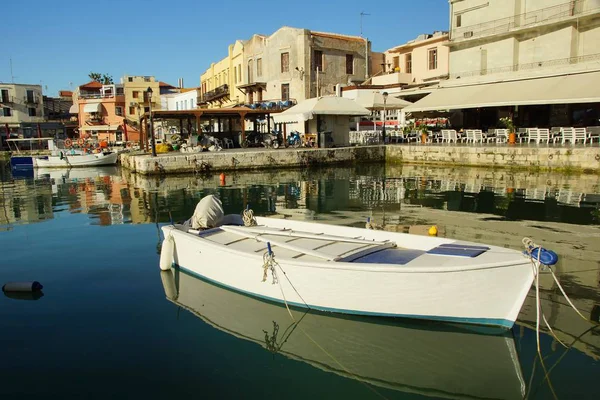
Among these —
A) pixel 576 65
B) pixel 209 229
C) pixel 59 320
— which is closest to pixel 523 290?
pixel 209 229

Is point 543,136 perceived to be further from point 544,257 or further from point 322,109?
point 544,257

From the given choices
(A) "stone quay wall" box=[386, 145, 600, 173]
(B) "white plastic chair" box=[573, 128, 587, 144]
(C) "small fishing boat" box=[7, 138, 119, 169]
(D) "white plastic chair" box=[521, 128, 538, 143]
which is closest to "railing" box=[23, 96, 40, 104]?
(C) "small fishing boat" box=[7, 138, 119, 169]

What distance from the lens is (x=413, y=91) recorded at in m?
31.2

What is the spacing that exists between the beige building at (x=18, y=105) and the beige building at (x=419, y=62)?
145ft

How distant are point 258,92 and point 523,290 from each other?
125ft

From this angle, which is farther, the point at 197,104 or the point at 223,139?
the point at 197,104

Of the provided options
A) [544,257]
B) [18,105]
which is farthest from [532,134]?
[18,105]

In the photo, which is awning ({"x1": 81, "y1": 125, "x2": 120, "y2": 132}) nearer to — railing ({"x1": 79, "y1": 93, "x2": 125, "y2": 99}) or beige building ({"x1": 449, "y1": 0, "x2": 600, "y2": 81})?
railing ({"x1": 79, "y1": 93, "x2": 125, "y2": 99})

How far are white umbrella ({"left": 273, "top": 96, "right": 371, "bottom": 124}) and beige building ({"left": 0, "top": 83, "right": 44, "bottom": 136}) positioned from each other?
44054 mm

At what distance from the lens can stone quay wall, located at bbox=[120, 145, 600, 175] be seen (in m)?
20.0

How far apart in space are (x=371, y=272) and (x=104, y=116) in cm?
5899

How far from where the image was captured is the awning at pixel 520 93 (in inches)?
811

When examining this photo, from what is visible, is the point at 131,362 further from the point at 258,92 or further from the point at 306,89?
the point at 258,92

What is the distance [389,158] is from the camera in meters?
27.9
